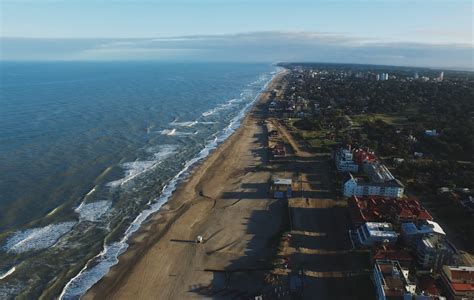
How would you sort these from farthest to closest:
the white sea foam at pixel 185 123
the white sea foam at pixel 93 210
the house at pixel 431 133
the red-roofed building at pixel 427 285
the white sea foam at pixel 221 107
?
the white sea foam at pixel 221 107, the white sea foam at pixel 185 123, the house at pixel 431 133, the white sea foam at pixel 93 210, the red-roofed building at pixel 427 285

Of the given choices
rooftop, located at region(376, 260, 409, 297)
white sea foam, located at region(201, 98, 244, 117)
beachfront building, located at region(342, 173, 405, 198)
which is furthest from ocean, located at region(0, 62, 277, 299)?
rooftop, located at region(376, 260, 409, 297)

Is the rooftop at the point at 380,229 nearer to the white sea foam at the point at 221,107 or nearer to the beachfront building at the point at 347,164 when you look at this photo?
the beachfront building at the point at 347,164

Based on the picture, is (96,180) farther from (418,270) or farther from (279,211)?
(418,270)

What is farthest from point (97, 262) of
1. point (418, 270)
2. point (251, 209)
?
→ point (418, 270)

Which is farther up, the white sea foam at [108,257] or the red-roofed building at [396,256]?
the red-roofed building at [396,256]

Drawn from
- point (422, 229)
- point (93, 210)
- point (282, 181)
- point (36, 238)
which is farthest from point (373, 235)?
point (36, 238)

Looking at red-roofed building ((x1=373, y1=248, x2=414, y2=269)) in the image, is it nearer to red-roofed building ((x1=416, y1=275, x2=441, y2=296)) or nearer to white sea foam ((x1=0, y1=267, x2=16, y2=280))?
red-roofed building ((x1=416, y1=275, x2=441, y2=296))

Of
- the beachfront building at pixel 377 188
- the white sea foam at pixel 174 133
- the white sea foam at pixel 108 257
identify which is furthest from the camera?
the white sea foam at pixel 174 133

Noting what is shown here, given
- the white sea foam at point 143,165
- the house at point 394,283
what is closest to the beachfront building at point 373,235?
the house at point 394,283
